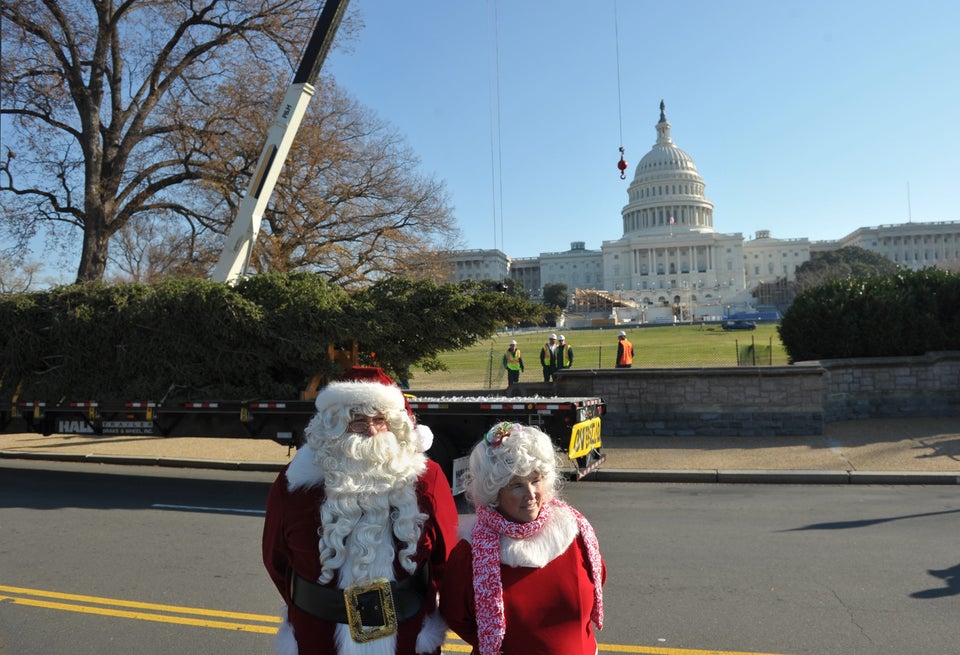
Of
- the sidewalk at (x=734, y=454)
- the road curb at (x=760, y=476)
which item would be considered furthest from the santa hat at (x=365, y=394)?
the road curb at (x=760, y=476)

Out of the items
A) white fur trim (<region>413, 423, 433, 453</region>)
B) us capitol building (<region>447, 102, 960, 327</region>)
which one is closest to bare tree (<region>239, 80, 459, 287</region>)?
white fur trim (<region>413, 423, 433, 453</region>)

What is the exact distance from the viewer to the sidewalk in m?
10.1

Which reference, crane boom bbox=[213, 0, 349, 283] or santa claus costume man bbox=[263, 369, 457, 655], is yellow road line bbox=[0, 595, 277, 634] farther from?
crane boom bbox=[213, 0, 349, 283]

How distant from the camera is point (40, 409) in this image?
1044 cm

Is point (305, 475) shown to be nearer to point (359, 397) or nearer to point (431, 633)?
point (359, 397)

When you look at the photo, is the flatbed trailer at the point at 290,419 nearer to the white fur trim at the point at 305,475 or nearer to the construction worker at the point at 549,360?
the white fur trim at the point at 305,475

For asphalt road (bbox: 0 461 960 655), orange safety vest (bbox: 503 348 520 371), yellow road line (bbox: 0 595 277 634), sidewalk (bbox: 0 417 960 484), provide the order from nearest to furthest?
asphalt road (bbox: 0 461 960 655) < yellow road line (bbox: 0 595 277 634) < sidewalk (bbox: 0 417 960 484) < orange safety vest (bbox: 503 348 520 371)

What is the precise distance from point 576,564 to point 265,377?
323 inches

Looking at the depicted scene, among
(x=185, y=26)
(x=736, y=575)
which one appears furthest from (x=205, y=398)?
(x=185, y=26)

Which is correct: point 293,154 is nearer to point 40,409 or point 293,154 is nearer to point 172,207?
point 172,207

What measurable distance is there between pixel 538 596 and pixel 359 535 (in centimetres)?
61

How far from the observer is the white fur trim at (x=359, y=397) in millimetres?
2506

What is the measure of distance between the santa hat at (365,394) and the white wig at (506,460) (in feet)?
1.08

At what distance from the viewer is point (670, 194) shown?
140 meters
